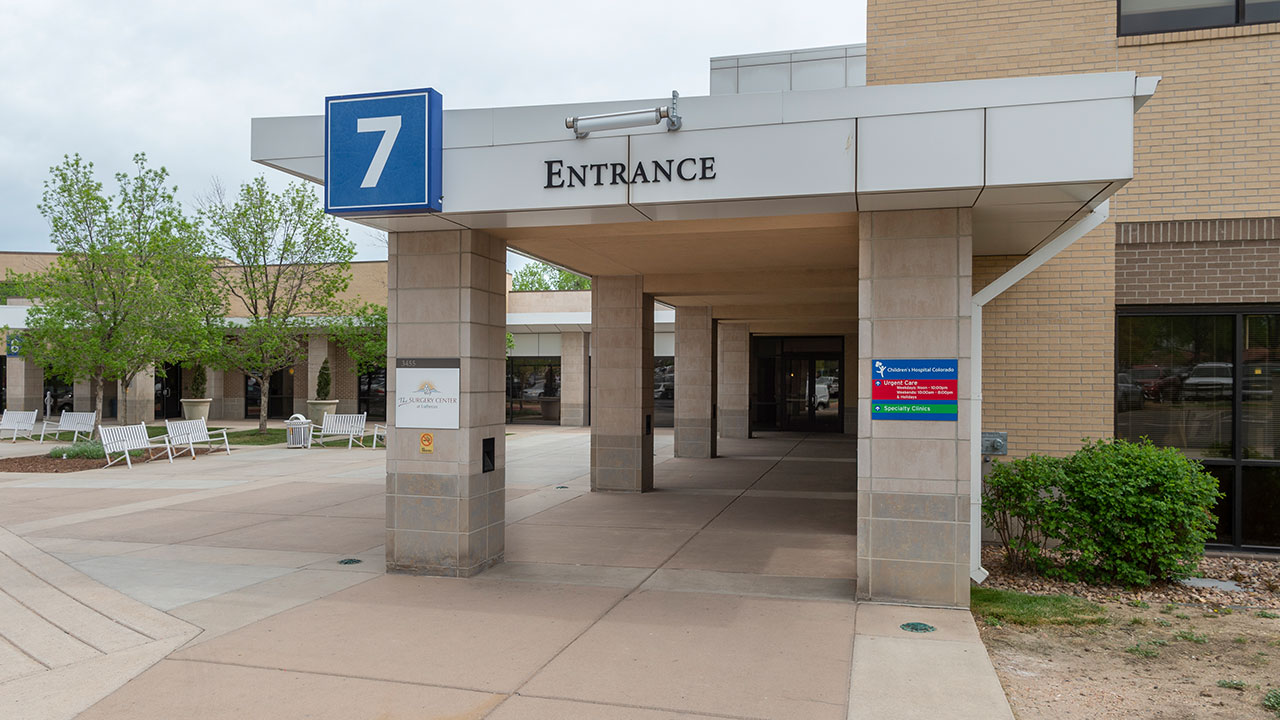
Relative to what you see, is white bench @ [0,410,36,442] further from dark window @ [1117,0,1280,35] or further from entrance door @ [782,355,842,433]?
dark window @ [1117,0,1280,35]

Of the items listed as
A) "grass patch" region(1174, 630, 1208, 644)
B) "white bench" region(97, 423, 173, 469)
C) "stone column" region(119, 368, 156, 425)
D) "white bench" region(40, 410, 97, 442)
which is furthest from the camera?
"stone column" region(119, 368, 156, 425)

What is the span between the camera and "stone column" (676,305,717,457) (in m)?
20.1

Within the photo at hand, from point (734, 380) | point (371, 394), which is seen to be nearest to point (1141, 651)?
point (734, 380)

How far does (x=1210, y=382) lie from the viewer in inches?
379

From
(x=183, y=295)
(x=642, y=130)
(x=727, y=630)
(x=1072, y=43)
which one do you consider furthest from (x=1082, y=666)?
(x=183, y=295)

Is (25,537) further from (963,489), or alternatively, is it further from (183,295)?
(183,295)

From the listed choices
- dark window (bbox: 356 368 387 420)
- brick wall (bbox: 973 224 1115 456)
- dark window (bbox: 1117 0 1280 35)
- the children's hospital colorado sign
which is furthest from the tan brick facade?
dark window (bbox: 356 368 387 420)

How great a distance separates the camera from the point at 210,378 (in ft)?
113

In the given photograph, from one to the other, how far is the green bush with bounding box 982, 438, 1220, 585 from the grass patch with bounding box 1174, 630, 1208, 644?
127 cm

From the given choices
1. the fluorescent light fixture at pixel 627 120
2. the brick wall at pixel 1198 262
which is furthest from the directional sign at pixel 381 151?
the brick wall at pixel 1198 262

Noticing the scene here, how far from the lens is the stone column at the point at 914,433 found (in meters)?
7.05

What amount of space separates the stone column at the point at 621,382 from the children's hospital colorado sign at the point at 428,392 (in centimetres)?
585

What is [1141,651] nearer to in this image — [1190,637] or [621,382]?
[1190,637]

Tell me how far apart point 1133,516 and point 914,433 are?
2.48 meters
